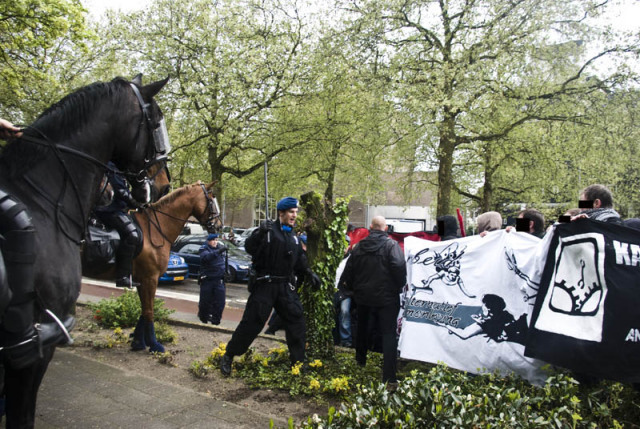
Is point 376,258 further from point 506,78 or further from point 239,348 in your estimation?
point 506,78

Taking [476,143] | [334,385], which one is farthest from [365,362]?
[476,143]

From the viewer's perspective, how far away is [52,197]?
2.67 metres

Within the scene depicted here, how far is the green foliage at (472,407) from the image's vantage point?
2654 millimetres

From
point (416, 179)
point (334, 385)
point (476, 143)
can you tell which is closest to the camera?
point (334, 385)

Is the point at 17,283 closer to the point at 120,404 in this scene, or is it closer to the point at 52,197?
the point at 52,197

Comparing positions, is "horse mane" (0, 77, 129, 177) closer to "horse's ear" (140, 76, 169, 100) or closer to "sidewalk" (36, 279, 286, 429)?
"horse's ear" (140, 76, 169, 100)

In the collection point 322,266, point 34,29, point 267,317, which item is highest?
point 34,29

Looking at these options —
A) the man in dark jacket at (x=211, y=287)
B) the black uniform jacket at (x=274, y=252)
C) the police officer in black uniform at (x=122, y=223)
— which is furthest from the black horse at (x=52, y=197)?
the man in dark jacket at (x=211, y=287)

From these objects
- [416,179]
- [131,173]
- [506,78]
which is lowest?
[131,173]

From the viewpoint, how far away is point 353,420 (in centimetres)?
266

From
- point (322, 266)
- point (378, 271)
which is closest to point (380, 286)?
point (378, 271)

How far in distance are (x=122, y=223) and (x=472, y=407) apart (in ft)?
13.1

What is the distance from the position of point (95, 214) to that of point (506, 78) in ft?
45.9

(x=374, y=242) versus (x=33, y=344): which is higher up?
(x=374, y=242)
